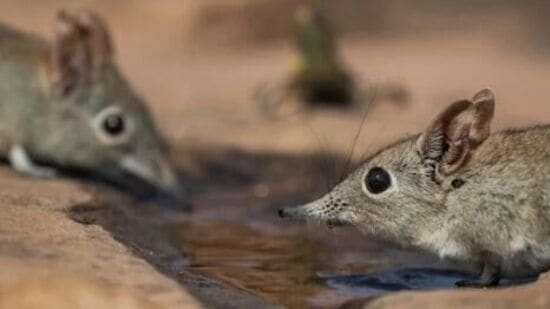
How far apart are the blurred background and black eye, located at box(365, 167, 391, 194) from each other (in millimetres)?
629

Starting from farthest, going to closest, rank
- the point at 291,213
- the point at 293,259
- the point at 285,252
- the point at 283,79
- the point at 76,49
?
the point at 283,79, the point at 76,49, the point at 285,252, the point at 293,259, the point at 291,213

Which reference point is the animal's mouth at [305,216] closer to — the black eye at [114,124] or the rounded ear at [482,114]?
the rounded ear at [482,114]

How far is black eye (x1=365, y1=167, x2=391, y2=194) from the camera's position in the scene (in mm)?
8734

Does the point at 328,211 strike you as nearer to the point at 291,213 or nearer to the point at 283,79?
the point at 291,213

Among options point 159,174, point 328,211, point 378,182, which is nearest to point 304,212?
point 328,211

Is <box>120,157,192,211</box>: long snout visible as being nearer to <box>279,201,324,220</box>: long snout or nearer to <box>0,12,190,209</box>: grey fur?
<box>0,12,190,209</box>: grey fur

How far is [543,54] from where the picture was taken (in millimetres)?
21469

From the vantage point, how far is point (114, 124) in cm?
1208

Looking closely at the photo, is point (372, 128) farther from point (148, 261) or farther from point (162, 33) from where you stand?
point (162, 33)

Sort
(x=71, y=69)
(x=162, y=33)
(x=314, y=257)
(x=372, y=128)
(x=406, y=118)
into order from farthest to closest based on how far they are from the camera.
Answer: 1. (x=162, y=33)
2. (x=406, y=118)
3. (x=372, y=128)
4. (x=71, y=69)
5. (x=314, y=257)

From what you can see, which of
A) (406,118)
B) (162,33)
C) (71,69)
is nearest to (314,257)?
(71,69)

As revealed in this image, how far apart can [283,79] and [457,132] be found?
8.31 meters

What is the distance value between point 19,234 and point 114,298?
1230mm

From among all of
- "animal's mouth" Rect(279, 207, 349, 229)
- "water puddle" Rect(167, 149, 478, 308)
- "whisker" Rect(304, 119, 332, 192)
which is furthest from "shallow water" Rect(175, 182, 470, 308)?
"whisker" Rect(304, 119, 332, 192)
